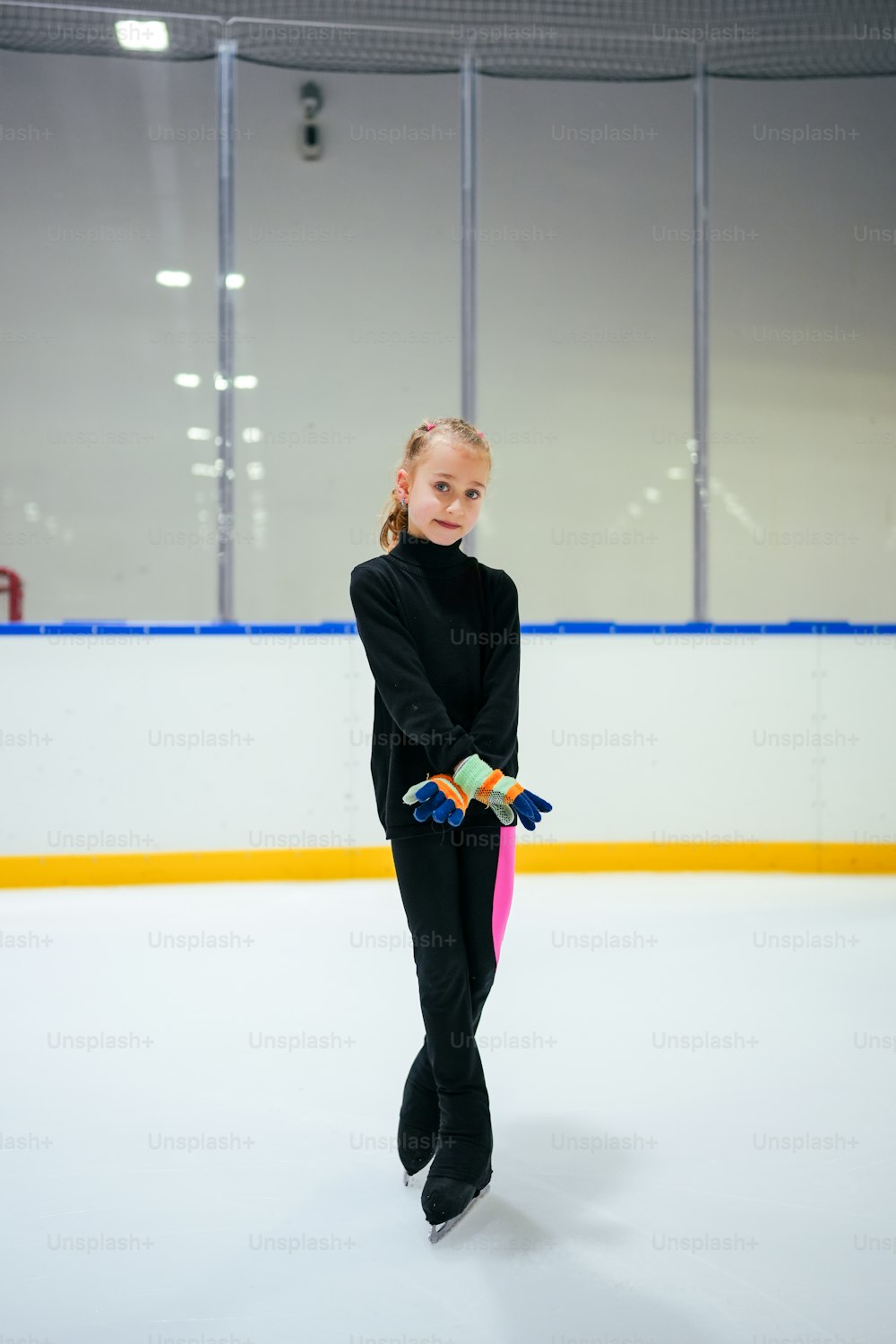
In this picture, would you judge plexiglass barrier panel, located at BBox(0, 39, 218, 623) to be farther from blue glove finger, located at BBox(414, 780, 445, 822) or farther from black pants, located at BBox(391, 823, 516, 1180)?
blue glove finger, located at BBox(414, 780, 445, 822)

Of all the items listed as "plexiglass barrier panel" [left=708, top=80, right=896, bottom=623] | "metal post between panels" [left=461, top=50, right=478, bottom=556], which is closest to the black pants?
"metal post between panels" [left=461, top=50, right=478, bottom=556]

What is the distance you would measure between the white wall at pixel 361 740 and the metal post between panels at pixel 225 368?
0.68m

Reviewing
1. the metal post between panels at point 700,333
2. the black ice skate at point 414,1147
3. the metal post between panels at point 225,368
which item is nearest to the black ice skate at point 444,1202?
the black ice skate at point 414,1147

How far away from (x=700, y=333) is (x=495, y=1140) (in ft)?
13.3

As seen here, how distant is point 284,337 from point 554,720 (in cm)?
284

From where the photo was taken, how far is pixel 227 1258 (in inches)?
53.1

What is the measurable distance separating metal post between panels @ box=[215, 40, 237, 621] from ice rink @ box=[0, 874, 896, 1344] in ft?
5.89

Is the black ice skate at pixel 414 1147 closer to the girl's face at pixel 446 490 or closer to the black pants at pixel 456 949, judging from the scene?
the black pants at pixel 456 949

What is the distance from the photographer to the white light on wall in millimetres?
4871

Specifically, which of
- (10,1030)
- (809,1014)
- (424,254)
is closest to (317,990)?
(10,1030)

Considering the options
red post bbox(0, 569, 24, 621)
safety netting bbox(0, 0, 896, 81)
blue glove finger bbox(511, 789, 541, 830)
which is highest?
safety netting bbox(0, 0, 896, 81)

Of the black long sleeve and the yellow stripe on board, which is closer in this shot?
the black long sleeve

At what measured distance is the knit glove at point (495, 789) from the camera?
4.42 feet

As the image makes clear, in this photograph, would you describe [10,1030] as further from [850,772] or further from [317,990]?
[850,772]
